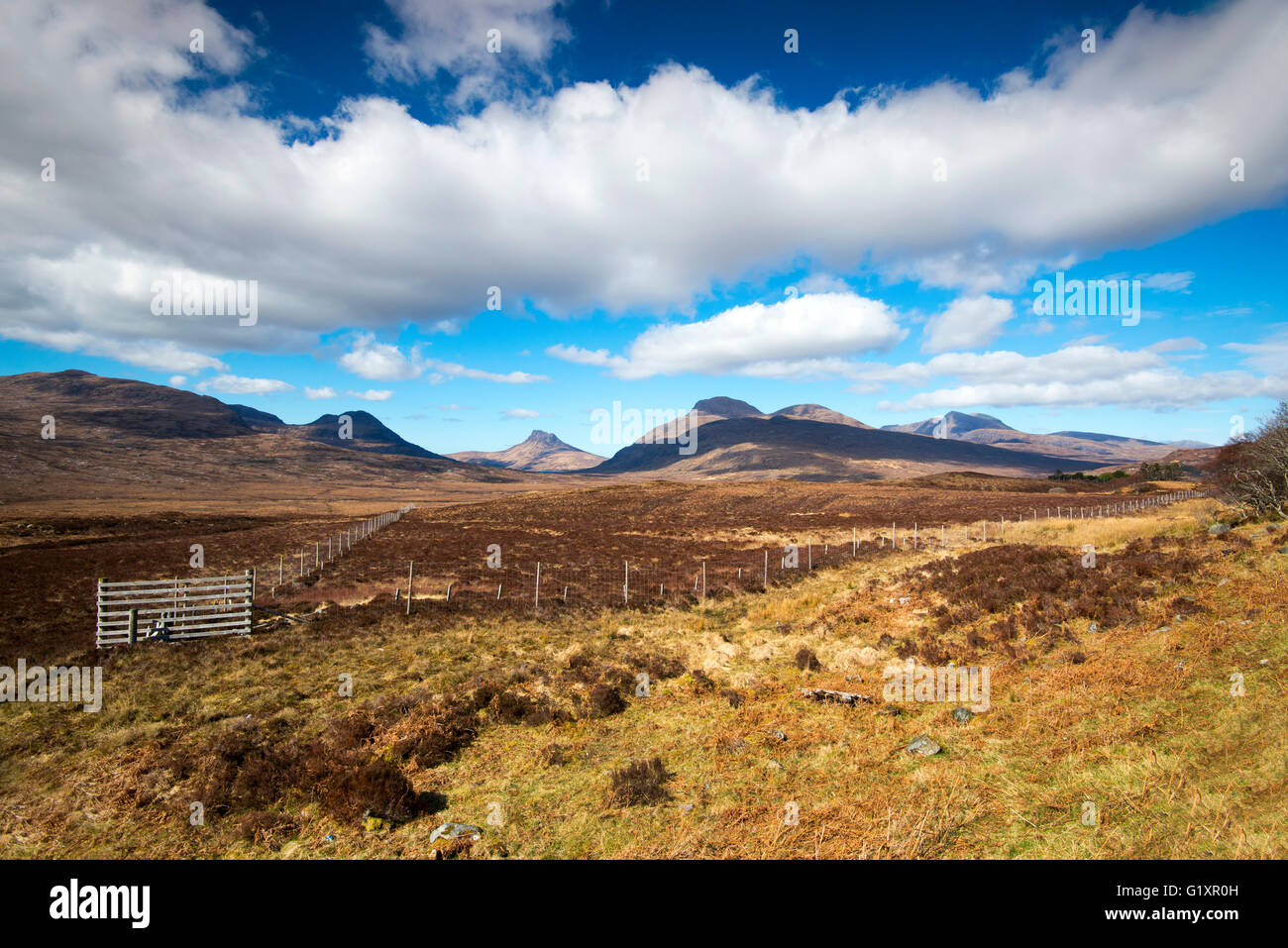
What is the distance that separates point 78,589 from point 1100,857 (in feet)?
125

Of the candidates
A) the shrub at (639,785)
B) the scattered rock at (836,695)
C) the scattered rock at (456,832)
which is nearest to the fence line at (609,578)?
the scattered rock at (836,695)

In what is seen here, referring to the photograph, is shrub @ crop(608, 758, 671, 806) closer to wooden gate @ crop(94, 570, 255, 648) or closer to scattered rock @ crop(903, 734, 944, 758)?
scattered rock @ crop(903, 734, 944, 758)

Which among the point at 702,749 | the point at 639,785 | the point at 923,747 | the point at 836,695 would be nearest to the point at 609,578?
the point at 836,695

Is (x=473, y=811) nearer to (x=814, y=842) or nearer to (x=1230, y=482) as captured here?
(x=814, y=842)

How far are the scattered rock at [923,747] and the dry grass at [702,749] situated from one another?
17 centimetres

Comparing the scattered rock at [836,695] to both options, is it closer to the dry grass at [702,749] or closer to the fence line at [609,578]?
the dry grass at [702,749]

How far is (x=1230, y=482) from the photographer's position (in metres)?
23.2

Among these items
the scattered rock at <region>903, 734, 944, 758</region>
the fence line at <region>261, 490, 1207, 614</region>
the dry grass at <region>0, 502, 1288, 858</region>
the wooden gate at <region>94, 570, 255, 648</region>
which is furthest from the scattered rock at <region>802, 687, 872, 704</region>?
the wooden gate at <region>94, 570, 255, 648</region>

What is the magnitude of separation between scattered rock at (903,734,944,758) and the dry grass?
0.17m

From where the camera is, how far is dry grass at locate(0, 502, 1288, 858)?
6.38 meters

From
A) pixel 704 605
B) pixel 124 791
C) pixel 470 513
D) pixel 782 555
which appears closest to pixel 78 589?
pixel 124 791

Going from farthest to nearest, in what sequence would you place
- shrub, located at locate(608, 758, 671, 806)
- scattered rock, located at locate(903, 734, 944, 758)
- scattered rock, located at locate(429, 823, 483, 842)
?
scattered rock, located at locate(903, 734, 944, 758) → shrub, located at locate(608, 758, 671, 806) → scattered rock, located at locate(429, 823, 483, 842)

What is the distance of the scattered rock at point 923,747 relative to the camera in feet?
27.2

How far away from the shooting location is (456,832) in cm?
694
